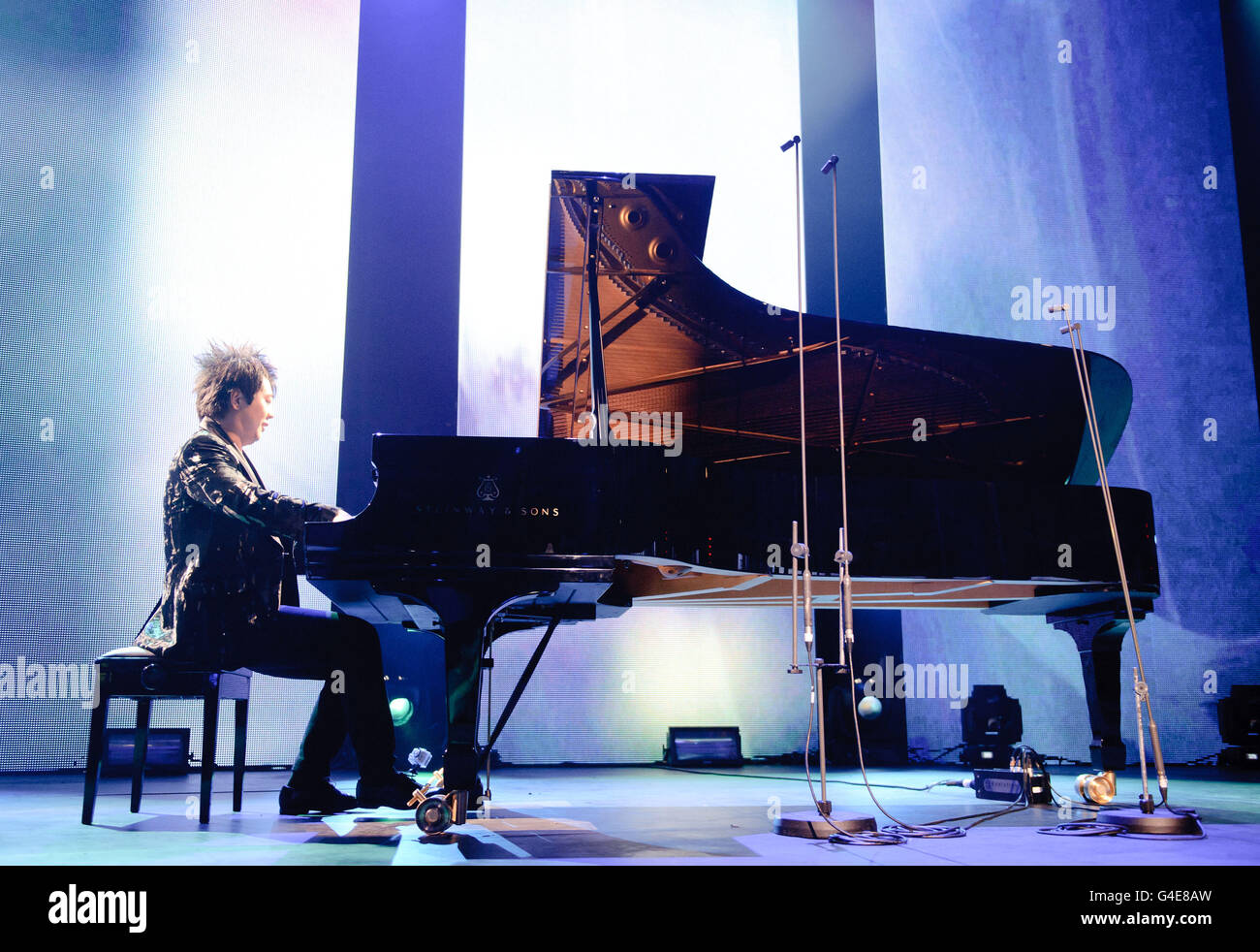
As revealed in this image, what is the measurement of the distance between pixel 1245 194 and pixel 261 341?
6.65 meters

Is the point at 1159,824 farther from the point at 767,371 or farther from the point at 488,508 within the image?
the point at 488,508

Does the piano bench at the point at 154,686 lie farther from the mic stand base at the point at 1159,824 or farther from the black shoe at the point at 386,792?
the mic stand base at the point at 1159,824

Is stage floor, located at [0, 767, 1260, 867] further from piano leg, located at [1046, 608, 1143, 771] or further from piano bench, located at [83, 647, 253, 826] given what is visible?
piano leg, located at [1046, 608, 1143, 771]

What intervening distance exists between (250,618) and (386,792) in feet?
2.37

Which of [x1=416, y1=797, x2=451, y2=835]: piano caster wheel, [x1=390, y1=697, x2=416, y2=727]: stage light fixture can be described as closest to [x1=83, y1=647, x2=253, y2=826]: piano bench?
[x1=416, y1=797, x2=451, y2=835]: piano caster wheel

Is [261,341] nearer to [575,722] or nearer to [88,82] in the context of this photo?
[88,82]

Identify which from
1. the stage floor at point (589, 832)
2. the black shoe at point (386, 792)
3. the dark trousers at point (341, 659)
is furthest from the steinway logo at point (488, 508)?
the black shoe at point (386, 792)

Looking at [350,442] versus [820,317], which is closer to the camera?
[820,317]

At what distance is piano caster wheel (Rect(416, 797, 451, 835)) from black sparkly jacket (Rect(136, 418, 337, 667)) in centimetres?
92

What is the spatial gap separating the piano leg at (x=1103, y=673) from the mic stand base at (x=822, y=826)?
1497mm

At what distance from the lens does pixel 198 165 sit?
600 centimetres

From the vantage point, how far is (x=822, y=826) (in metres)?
2.71

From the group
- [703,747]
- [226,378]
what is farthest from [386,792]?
[703,747]
